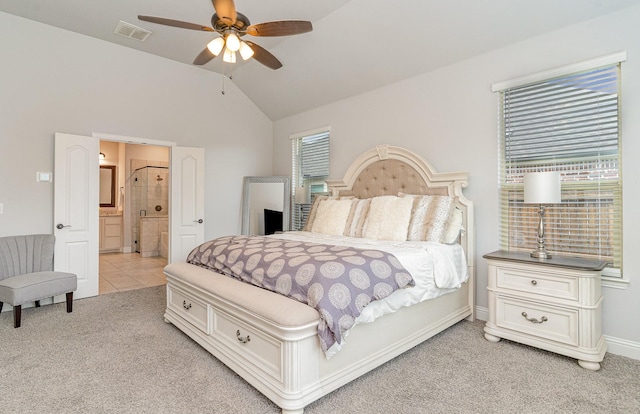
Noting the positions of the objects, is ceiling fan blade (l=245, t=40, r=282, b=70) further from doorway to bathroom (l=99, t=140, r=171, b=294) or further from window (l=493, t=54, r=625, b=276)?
doorway to bathroom (l=99, t=140, r=171, b=294)

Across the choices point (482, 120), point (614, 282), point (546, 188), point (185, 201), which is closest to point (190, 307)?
point (185, 201)

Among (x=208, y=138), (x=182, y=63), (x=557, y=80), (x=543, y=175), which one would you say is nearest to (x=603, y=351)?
(x=543, y=175)

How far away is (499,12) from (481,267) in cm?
233

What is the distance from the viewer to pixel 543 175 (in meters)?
2.53

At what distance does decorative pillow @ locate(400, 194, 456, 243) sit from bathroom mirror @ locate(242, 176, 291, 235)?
2.66 metres

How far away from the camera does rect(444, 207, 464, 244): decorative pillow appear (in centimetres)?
309

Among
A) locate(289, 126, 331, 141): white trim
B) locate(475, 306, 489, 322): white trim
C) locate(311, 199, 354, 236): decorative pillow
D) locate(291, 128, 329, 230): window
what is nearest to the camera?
locate(475, 306, 489, 322): white trim

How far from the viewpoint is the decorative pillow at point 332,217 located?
381cm

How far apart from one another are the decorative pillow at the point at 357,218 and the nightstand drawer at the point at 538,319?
1.46 metres

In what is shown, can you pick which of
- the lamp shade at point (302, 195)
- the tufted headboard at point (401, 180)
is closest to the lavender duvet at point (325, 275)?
the tufted headboard at point (401, 180)

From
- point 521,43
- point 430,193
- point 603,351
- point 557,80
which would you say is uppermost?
point 521,43

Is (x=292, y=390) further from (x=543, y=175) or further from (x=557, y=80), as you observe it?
(x=557, y=80)

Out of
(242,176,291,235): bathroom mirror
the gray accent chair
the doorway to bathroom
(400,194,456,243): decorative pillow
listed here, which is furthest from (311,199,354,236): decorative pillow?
the doorway to bathroom

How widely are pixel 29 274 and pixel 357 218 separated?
351cm
